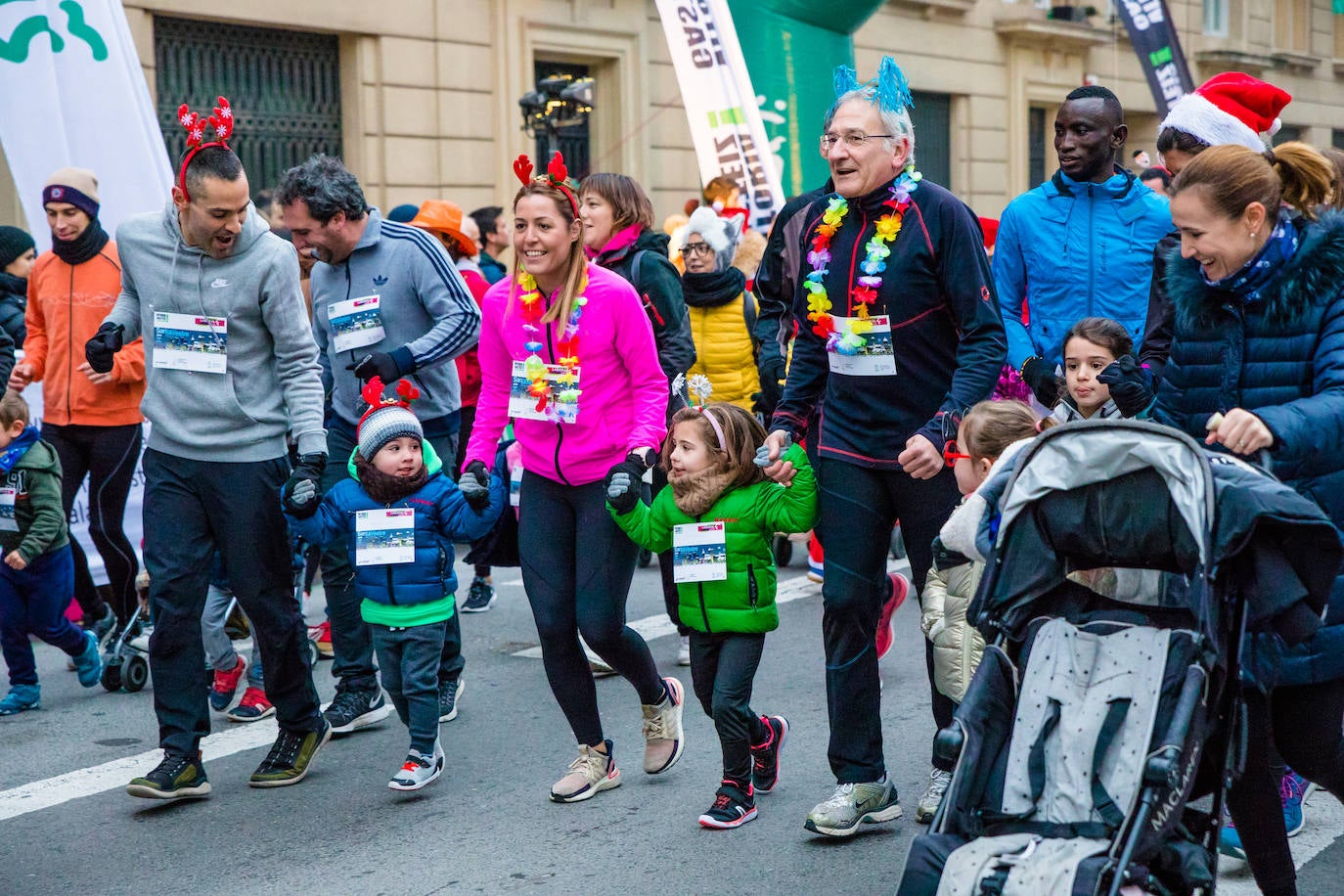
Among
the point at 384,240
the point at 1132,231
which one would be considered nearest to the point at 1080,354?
the point at 1132,231

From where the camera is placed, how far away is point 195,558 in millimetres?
5391

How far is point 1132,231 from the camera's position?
6195 mm

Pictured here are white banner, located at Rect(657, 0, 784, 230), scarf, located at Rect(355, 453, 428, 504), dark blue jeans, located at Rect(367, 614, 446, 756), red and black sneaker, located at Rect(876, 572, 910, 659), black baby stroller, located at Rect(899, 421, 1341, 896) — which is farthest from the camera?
white banner, located at Rect(657, 0, 784, 230)

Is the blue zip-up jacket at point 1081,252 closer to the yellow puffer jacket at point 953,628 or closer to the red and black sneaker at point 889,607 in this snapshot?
the red and black sneaker at point 889,607

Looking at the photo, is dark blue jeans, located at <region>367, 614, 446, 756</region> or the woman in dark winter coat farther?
dark blue jeans, located at <region>367, 614, 446, 756</region>

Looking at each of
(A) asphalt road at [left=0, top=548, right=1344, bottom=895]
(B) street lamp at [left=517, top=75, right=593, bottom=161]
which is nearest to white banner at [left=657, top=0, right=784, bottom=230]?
(B) street lamp at [left=517, top=75, right=593, bottom=161]

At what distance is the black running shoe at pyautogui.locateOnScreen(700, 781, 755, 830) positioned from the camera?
5047 mm

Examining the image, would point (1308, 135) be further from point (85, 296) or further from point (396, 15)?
point (85, 296)

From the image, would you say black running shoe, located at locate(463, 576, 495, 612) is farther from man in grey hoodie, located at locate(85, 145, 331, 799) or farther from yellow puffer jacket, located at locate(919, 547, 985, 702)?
yellow puffer jacket, located at locate(919, 547, 985, 702)

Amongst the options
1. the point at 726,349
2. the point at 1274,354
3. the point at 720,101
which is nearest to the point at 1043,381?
the point at 1274,354

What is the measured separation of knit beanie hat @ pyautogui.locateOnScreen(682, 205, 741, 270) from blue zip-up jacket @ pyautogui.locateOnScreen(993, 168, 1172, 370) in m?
2.72

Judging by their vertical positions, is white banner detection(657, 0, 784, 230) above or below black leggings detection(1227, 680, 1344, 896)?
above

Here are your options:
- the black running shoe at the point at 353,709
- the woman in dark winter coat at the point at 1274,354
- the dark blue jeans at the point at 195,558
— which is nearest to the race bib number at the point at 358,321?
the dark blue jeans at the point at 195,558

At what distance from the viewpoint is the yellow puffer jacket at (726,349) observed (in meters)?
9.02
